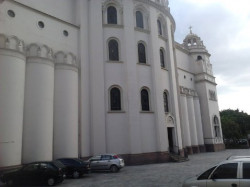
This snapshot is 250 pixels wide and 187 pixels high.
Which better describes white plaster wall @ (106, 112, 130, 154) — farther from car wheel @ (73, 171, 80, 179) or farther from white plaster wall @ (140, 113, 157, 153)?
car wheel @ (73, 171, 80, 179)

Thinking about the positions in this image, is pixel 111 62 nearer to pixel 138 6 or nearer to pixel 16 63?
pixel 138 6

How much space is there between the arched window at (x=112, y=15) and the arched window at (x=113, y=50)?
217cm

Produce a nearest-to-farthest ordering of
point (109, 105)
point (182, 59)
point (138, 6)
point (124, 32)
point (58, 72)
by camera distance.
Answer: point (58, 72)
point (109, 105)
point (124, 32)
point (138, 6)
point (182, 59)

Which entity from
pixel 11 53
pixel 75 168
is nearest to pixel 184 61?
pixel 11 53

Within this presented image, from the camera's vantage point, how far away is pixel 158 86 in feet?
80.2

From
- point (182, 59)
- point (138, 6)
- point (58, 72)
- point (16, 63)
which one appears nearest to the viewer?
point (16, 63)

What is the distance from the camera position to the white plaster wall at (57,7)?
70.0 ft

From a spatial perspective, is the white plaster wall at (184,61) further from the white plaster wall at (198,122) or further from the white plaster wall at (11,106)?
the white plaster wall at (11,106)

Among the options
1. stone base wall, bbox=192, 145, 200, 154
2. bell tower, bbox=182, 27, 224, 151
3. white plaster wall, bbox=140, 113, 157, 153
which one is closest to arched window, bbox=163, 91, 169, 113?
white plaster wall, bbox=140, 113, 157, 153

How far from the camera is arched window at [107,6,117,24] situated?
24.8m

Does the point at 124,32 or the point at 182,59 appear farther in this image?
the point at 182,59

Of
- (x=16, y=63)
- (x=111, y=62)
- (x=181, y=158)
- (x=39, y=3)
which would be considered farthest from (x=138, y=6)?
(x=181, y=158)

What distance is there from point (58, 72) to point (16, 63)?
161 inches

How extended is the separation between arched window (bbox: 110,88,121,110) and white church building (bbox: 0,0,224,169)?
0.09 meters
